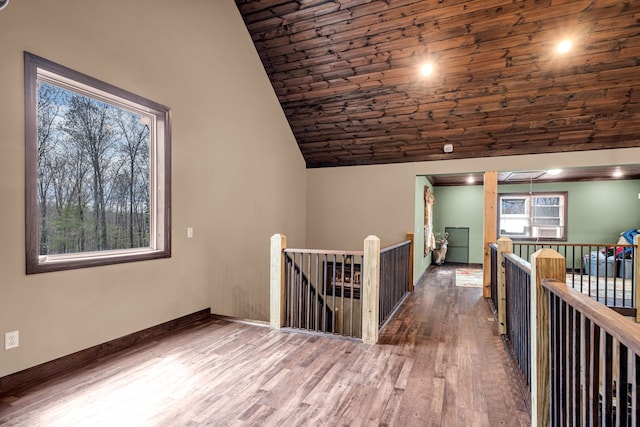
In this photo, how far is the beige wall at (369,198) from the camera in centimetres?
547

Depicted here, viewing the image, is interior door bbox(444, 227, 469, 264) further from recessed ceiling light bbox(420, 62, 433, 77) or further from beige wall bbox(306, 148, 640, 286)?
recessed ceiling light bbox(420, 62, 433, 77)

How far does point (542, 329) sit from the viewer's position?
174 centimetres

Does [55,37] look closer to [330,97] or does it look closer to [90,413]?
[90,413]

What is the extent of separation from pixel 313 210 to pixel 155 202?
357cm

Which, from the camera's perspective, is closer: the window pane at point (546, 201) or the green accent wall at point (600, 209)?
the green accent wall at point (600, 209)

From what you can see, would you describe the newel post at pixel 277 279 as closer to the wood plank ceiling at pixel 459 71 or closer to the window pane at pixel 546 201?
the wood plank ceiling at pixel 459 71

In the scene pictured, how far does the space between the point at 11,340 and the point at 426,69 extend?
486cm

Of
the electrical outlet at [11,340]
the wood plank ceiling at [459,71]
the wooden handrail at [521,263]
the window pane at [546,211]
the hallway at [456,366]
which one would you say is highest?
the wood plank ceiling at [459,71]

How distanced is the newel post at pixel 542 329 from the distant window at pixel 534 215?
7.05 meters

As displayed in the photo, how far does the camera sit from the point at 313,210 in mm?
6551

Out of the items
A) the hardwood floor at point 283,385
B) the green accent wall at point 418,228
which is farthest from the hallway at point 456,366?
the green accent wall at point 418,228

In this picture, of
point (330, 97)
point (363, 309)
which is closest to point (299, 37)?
point (330, 97)

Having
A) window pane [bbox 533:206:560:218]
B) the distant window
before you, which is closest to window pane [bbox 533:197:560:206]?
the distant window

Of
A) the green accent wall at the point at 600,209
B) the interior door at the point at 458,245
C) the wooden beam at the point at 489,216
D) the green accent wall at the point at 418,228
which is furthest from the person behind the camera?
the interior door at the point at 458,245
